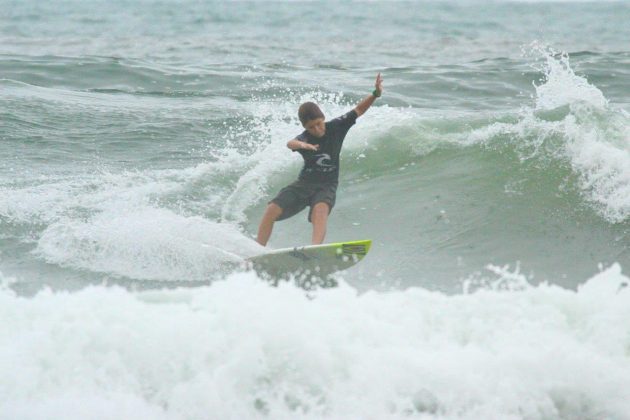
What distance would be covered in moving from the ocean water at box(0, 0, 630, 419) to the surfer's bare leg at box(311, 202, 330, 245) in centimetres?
51

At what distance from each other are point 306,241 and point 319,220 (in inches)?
59.8

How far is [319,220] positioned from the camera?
7934 millimetres

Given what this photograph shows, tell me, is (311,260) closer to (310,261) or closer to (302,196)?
(310,261)

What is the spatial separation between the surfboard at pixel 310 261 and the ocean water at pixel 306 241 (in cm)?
39

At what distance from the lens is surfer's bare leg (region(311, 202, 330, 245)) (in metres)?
7.83

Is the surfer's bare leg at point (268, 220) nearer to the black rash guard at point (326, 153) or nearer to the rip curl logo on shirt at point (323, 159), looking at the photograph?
the black rash guard at point (326, 153)

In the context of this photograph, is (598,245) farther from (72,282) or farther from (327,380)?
(72,282)

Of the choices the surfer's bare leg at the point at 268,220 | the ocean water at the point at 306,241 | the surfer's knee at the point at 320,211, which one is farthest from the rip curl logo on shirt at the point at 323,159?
the ocean water at the point at 306,241

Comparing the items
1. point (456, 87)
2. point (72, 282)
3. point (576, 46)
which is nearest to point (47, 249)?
point (72, 282)

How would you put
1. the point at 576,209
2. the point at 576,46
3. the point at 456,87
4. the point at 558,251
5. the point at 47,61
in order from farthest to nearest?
the point at 576,46 → the point at 47,61 → the point at 456,87 → the point at 576,209 → the point at 558,251

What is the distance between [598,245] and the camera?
347 inches

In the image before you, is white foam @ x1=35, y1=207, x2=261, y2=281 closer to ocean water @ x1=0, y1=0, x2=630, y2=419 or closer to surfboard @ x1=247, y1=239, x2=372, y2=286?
ocean water @ x1=0, y1=0, x2=630, y2=419

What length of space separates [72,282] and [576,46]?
85.3ft

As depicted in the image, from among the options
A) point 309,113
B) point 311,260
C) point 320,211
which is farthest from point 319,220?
point 309,113
